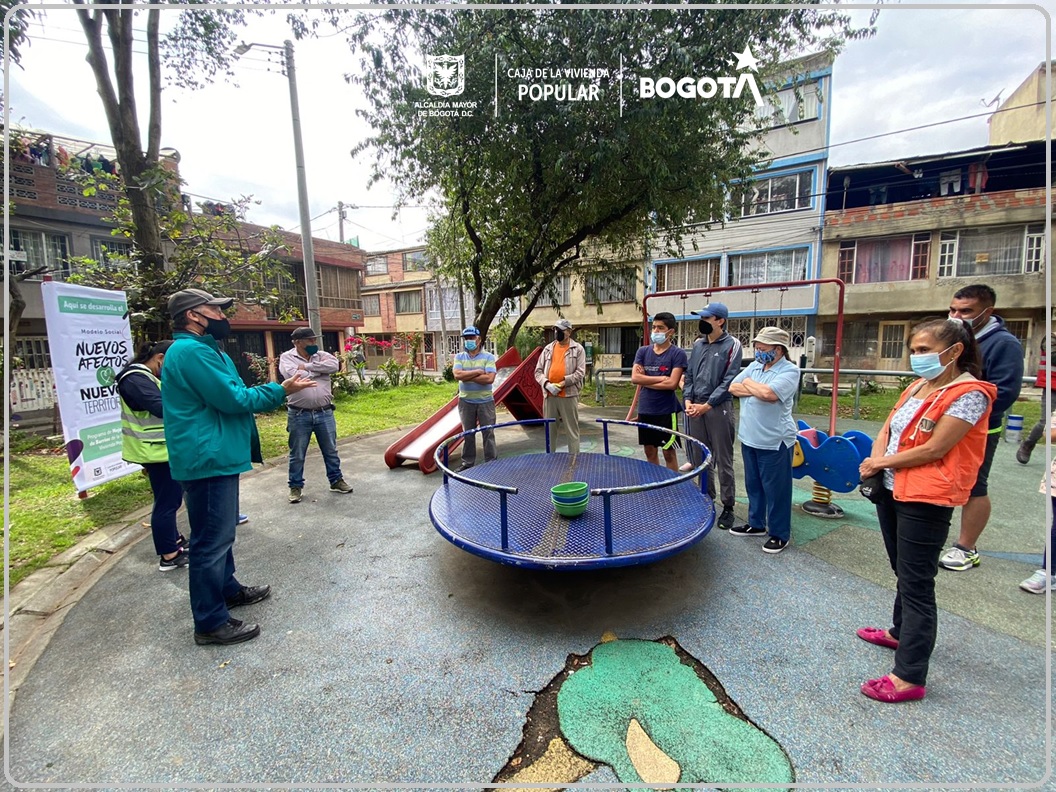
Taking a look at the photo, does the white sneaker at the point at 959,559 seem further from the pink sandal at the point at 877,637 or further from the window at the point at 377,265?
the window at the point at 377,265

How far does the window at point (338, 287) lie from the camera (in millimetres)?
22281

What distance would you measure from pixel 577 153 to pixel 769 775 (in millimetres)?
7239

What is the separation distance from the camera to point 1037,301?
45.5 ft

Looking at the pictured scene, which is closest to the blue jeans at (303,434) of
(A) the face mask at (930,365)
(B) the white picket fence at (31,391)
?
(A) the face mask at (930,365)

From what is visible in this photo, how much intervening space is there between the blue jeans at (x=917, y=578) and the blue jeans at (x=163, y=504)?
13.8 ft

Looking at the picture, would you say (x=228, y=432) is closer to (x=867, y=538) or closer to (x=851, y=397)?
(x=867, y=538)

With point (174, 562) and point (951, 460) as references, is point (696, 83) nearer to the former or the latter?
point (951, 460)

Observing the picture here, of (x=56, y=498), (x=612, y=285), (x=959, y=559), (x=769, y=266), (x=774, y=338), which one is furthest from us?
(x=769, y=266)

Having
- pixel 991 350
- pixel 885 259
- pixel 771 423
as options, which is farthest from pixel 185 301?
pixel 885 259

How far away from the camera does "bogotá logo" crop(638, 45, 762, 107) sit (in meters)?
5.81

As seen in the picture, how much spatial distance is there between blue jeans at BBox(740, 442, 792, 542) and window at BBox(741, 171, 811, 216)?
15.9 metres

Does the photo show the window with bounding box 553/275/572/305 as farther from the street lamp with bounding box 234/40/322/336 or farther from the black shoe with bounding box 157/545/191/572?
the black shoe with bounding box 157/545/191/572

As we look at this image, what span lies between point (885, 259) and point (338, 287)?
2335 centimetres

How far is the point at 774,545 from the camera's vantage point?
3.26 meters
